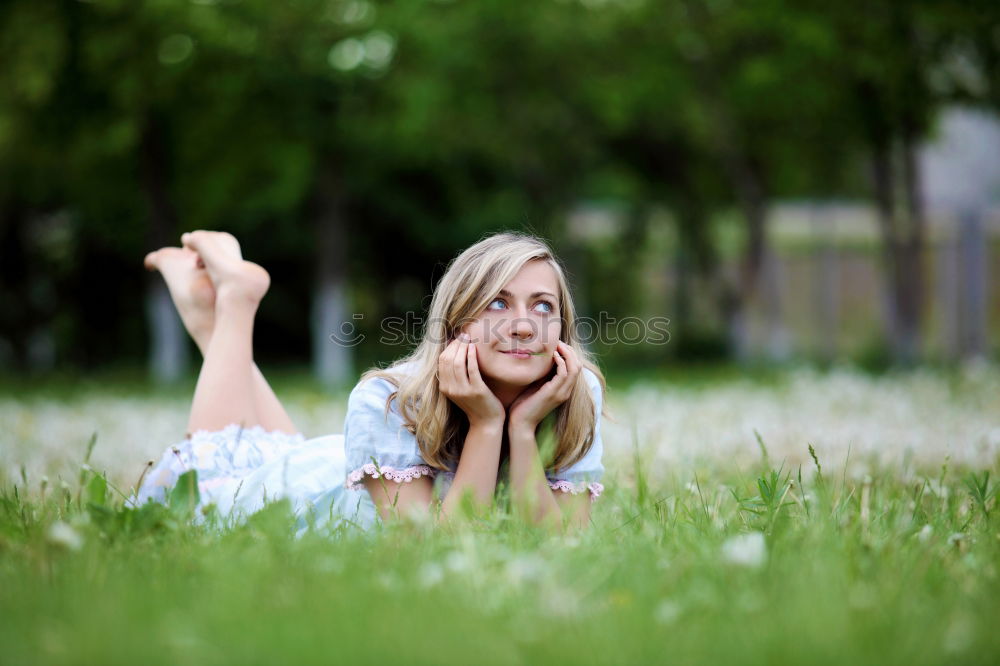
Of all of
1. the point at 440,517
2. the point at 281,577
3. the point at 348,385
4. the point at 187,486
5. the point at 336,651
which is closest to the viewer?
the point at 336,651

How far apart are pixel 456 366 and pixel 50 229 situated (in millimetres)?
22714

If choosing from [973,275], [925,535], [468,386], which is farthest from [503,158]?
[925,535]

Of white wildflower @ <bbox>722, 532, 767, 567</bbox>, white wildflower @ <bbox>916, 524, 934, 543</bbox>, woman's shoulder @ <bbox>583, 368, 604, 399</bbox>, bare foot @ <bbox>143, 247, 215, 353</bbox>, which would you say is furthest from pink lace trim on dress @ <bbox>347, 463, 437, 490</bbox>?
bare foot @ <bbox>143, 247, 215, 353</bbox>

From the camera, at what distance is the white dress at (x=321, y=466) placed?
2902mm

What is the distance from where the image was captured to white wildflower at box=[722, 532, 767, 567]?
1.88 m

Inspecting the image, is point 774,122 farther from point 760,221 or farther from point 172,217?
point 172,217

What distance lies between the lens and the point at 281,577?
1.93m

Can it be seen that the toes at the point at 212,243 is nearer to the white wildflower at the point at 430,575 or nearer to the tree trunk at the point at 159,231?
the white wildflower at the point at 430,575

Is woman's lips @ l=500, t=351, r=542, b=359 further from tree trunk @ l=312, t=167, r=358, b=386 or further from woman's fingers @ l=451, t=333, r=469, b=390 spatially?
tree trunk @ l=312, t=167, r=358, b=386

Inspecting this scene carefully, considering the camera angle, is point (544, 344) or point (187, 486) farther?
point (544, 344)

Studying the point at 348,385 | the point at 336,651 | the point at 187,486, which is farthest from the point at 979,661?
the point at 348,385

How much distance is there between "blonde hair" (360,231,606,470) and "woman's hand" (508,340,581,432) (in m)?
0.10

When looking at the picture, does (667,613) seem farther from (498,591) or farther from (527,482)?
(527,482)

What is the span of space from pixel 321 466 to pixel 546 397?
1.12m
